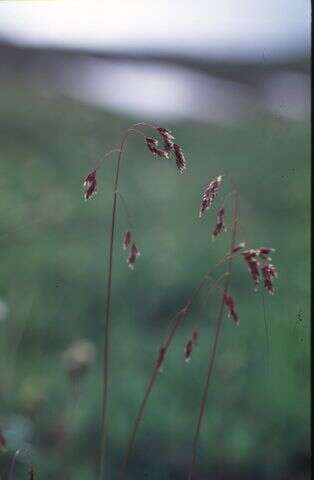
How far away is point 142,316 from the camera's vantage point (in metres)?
3.00

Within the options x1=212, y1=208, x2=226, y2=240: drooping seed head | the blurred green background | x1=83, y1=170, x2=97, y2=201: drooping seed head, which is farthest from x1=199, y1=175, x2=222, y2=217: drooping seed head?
the blurred green background

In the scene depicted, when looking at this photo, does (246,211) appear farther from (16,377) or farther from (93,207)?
(16,377)

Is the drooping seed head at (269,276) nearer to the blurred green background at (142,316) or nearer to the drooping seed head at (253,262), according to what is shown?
the drooping seed head at (253,262)

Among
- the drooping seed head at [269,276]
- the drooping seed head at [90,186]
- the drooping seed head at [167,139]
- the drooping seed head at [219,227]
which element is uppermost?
the drooping seed head at [167,139]

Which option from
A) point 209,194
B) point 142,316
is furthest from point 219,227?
point 142,316

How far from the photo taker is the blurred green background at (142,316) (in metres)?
2.04

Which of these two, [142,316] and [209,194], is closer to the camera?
[209,194]

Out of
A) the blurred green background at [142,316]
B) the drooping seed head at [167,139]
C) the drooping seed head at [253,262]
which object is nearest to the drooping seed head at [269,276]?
the drooping seed head at [253,262]

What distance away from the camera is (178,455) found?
6.54ft

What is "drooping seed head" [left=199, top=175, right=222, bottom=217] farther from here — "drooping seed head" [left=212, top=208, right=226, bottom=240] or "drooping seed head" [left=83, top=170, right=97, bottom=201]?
"drooping seed head" [left=83, top=170, right=97, bottom=201]

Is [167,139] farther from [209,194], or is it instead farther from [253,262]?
[253,262]

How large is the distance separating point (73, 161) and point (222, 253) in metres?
1.55

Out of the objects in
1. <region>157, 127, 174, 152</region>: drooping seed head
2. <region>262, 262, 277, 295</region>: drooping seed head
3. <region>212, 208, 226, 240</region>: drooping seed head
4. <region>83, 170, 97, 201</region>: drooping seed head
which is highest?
<region>157, 127, 174, 152</region>: drooping seed head

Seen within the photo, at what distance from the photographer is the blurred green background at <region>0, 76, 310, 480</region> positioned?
6.68 ft
